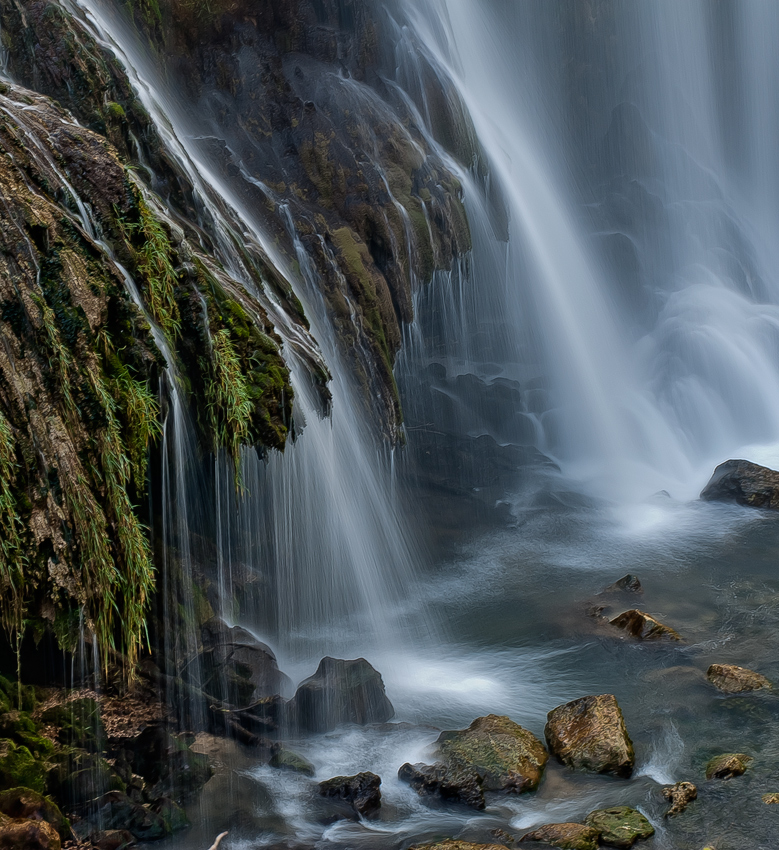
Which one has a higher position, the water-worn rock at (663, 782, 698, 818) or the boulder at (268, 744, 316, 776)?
the boulder at (268, 744, 316, 776)

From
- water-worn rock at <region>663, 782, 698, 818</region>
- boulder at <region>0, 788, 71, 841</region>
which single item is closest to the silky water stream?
water-worn rock at <region>663, 782, 698, 818</region>

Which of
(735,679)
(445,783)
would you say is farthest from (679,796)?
(735,679)

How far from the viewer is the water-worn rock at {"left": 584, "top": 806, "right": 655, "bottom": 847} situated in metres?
4.66

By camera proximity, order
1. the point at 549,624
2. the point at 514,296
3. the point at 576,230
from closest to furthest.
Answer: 1. the point at 549,624
2. the point at 514,296
3. the point at 576,230

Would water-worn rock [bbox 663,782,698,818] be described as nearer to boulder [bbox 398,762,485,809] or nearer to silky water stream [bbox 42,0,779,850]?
silky water stream [bbox 42,0,779,850]

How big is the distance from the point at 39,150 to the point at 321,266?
4.53m

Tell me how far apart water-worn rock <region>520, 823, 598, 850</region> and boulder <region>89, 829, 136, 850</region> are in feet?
7.27

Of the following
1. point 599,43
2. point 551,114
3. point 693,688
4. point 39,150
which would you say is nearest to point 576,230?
point 551,114

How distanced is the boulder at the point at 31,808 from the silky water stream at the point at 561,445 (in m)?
0.71

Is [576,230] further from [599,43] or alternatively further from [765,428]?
[599,43]

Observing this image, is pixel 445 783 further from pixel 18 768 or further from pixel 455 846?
pixel 18 768

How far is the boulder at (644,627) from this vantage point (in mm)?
7352

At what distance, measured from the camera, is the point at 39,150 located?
5141 millimetres

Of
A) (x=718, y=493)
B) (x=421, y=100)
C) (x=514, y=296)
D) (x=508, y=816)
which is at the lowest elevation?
(x=508, y=816)
